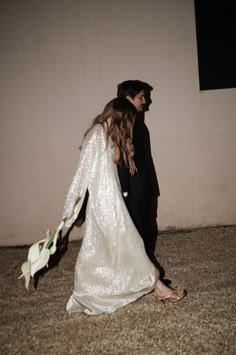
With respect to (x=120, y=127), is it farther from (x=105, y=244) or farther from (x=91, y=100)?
(x=91, y=100)

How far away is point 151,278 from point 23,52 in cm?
313

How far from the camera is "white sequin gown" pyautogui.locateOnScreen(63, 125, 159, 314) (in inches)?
101

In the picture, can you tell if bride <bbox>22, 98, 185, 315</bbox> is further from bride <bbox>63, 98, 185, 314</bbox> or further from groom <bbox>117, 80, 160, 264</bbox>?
groom <bbox>117, 80, 160, 264</bbox>

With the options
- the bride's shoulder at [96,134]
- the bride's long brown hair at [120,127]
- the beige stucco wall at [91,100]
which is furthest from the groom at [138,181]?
the beige stucco wall at [91,100]

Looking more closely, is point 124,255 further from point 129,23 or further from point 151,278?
point 129,23

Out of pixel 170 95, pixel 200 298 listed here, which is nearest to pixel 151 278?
pixel 200 298

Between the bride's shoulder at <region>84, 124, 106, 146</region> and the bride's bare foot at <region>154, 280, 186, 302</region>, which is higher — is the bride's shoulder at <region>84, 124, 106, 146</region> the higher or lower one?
the higher one

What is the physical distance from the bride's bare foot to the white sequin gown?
0.42 ft

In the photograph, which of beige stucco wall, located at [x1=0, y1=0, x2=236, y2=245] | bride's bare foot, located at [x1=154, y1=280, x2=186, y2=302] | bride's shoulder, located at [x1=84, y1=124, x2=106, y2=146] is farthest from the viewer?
beige stucco wall, located at [x1=0, y1=0, x2=236, y2=245]

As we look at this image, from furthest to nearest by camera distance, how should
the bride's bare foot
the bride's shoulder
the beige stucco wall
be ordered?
1. the beige stucco wall
2. the bride's bare foot
3. the bride's shoulder

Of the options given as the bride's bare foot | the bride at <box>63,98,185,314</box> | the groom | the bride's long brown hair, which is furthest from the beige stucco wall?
the bride's bare foot

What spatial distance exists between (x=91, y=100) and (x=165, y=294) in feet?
8.45

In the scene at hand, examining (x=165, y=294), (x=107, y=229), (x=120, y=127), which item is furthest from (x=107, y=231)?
(x=120, y=127)

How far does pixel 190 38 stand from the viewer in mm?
4219
